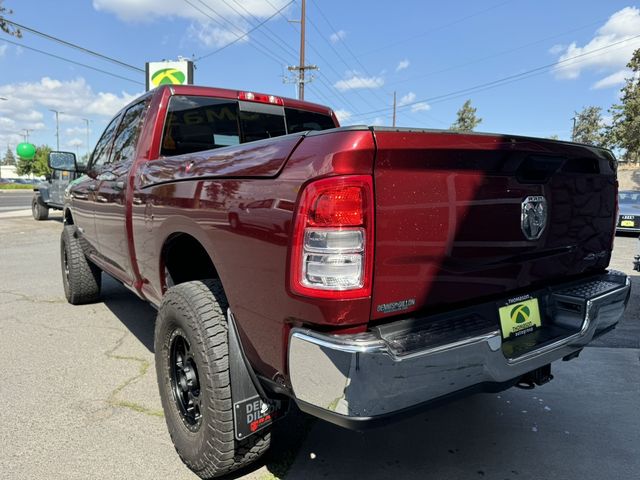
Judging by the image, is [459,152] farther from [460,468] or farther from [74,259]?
[74,259]

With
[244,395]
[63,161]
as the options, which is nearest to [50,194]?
[63,161]

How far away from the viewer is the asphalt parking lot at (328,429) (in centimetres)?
228

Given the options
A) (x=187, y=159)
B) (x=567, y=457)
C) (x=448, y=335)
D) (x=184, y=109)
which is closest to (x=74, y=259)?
(x=184, y=109)

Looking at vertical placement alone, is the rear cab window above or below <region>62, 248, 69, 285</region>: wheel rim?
above

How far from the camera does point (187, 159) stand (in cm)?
232

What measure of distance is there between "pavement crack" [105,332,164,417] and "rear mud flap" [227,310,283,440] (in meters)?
1.15

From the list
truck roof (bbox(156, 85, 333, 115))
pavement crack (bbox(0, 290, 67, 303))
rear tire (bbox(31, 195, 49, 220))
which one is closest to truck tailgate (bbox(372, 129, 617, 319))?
truck roof (bbox(156, 85, 333, 115))

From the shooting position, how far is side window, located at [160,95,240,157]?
10.2 ft

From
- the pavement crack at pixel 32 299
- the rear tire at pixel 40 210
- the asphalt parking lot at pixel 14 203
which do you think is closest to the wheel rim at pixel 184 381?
the pavement crack at pixel 32 299

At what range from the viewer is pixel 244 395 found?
1.88 meters

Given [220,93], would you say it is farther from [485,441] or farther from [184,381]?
[485,441]

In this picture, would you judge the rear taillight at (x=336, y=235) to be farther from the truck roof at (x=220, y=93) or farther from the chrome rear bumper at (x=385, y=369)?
the truck roof at (x=220, y=93)

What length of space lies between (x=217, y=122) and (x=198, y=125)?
166 millimetres

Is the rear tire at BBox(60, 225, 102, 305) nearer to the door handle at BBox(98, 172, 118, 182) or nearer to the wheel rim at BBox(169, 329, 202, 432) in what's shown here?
the door handle at BBox(98, 172, 118, 182)
